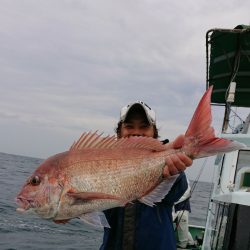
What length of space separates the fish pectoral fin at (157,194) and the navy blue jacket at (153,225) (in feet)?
1.60

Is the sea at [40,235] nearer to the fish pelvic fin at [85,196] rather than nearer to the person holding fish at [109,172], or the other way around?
the person holding fish at [109,172]

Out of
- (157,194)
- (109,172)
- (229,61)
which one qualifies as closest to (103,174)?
(109,172)

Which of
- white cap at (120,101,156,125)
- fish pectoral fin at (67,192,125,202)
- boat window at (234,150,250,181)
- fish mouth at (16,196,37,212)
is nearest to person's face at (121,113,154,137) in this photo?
white cap at (120,101,156,125)

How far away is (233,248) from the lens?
18.2ft

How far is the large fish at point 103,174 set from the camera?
2736mm

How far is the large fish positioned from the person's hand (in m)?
0.04

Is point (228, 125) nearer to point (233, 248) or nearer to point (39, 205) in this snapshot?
point (233, 248)

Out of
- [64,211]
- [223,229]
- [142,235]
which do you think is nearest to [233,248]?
[223,229]

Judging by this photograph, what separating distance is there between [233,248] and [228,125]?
2962mm

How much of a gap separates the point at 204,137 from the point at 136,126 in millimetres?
1188

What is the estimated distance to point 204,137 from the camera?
284 centimetres

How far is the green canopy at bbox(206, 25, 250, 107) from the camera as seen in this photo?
771 centimetres

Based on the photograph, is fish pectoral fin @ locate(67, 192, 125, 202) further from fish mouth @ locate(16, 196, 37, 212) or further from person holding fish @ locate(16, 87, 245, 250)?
fish mouth @ locate(16, 196, 37, 212)

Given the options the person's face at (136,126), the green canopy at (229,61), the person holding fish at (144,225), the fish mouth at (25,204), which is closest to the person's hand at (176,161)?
the person holding fish at (144,225)
